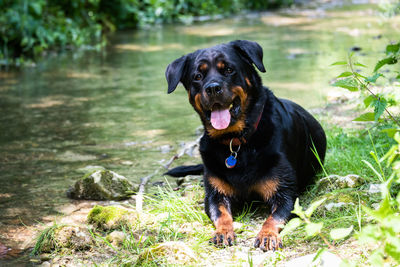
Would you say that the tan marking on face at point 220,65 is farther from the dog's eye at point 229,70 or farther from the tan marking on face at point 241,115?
the tan marking on face at point 241,115

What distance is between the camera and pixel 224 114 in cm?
323

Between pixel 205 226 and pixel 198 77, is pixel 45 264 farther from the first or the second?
pixel 198 77

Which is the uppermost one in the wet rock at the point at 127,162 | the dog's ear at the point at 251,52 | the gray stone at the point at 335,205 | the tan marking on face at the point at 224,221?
the dog's ear at the point at 251,52

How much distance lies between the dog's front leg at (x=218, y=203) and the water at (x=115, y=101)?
1085mm

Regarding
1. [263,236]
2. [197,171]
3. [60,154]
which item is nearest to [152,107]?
[60,154]

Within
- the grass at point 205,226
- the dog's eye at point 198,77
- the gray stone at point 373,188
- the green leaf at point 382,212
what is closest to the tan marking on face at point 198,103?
the dog's eye at point 198,77

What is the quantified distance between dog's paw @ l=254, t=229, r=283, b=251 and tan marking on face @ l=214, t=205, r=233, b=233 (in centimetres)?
21

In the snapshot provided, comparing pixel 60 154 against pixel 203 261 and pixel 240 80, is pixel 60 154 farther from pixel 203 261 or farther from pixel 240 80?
pixel 203 261

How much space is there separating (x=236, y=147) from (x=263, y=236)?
665 mm

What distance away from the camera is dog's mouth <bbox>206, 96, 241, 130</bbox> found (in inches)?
127

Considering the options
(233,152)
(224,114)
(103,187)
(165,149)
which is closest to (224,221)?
(233,152)

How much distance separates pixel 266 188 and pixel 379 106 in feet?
2.65

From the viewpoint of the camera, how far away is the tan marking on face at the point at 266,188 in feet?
10.1

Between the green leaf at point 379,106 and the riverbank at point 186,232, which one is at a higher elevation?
the green leaf at point 379,106
